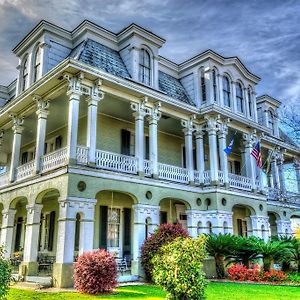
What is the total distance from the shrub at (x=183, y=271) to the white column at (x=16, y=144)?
40.1 ft

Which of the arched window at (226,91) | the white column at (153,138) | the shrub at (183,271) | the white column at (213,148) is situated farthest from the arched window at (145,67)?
the shrub at (183,271)

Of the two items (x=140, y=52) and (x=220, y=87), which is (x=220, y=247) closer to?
(x=220, y=87)

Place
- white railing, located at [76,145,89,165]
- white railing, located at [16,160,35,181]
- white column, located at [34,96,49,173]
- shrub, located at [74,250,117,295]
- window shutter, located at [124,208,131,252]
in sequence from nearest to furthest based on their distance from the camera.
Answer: shrub, located at [74,250,117,295]
white railing, located at [76,145,89,165]
white column, located at [34,96,49,173]
white railing, located at [16,160,35,181]
window shutter, located at [124,208,131,252]

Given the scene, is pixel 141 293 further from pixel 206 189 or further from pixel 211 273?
pixel 206 189

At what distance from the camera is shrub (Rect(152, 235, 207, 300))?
8.35 m

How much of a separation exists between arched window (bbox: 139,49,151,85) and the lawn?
430 inches

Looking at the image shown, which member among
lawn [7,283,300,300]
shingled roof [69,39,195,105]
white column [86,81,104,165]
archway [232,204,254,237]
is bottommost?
lawn [7,283,300,300]

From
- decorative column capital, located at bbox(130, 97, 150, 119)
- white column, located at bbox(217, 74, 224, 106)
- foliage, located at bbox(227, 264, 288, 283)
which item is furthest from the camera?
white column, located at bbox(217, 74, 224, 106)

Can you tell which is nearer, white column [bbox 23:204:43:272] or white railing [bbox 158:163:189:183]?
white column [bbox 23:204:43:272]

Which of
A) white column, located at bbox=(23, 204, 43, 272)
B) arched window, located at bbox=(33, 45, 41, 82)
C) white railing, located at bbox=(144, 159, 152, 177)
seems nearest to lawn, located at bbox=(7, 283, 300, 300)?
white column, located at bbox=(23, 204, 43, 272)

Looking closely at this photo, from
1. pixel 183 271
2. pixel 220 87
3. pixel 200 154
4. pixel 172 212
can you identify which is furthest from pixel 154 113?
pixel 183 271

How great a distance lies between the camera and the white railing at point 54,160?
1498 centimetres

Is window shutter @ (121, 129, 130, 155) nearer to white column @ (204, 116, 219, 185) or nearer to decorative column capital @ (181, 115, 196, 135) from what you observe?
decorative column capital @ (181, 115, 196, 135)

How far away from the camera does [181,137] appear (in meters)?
24.0
